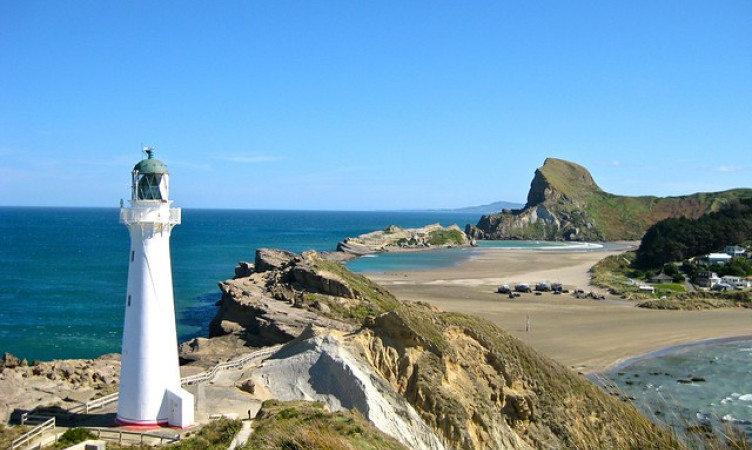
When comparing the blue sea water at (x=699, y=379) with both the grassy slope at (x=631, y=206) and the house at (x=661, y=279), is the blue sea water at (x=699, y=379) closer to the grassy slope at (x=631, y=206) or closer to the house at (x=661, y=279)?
the house at (x=661, y=279)

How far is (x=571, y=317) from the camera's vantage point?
2112 inches

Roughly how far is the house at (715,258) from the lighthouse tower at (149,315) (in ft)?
247

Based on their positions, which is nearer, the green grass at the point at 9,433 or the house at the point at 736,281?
the green grass at the point at 9,433

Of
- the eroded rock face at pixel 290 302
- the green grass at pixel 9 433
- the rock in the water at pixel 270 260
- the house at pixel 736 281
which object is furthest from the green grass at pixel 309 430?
the house at pixel 736 281

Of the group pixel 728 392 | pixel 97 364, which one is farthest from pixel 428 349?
pixel 728 392

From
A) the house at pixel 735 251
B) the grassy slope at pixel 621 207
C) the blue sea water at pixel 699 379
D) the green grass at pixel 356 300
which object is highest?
the grassy slope at pixel 621 207

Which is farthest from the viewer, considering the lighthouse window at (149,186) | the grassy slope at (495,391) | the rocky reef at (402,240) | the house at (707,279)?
the rocky reef at (402,240)

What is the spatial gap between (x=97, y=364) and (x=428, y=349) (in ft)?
56.6

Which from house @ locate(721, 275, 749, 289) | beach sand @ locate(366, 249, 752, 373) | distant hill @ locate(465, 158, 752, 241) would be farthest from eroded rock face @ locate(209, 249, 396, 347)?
distant hill @ locate(465, 158, 752, 241)

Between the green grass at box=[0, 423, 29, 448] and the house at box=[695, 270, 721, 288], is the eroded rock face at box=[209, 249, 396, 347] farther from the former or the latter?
the house at box=[695, 270, 721, 288]

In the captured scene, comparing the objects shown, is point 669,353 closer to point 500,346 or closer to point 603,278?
point 500,346

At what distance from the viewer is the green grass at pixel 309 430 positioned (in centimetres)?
1112

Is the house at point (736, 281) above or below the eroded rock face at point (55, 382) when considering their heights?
above

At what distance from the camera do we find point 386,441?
15.2 meters
